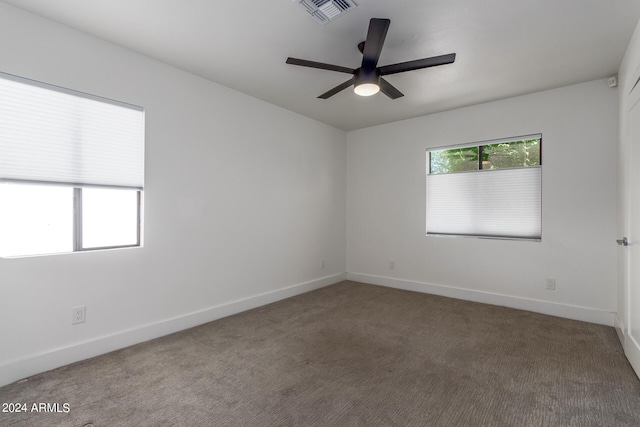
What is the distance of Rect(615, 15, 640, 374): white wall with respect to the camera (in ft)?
7.71

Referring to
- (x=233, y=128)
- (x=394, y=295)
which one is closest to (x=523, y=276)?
(x=394, y=295)

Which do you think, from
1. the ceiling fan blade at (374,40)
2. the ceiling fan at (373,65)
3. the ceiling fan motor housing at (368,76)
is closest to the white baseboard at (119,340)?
the ceiling fan at (373,65)

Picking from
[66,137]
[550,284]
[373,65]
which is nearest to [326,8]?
[373,65]

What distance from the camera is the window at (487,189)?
12.3 ft

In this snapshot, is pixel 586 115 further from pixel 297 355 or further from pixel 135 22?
pixel 135 22

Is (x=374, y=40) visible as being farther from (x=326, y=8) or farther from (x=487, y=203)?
(x=487, y=203)

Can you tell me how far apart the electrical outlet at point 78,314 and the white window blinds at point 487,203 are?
426cm

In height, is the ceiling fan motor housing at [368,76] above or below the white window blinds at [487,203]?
above

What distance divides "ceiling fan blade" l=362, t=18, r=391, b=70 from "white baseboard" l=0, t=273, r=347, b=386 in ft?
9.77

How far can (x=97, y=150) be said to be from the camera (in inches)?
101

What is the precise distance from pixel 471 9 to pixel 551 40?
0.97m

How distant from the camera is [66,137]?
2402 mm

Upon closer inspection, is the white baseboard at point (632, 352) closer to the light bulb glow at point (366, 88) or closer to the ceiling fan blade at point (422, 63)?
the ceiling fan blade at point (422, 63)

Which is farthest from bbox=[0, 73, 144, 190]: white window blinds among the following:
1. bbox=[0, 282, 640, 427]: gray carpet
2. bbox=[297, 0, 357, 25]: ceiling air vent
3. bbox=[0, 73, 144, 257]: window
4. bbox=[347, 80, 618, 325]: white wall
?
bbox=[347, 80, 618, 325]: white wall
